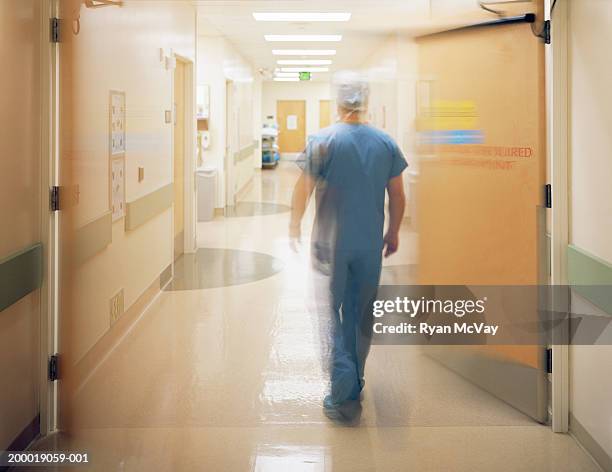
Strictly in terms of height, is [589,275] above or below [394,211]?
below

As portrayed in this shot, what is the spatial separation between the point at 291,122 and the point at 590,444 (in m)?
3.73

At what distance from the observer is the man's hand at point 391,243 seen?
139 inches

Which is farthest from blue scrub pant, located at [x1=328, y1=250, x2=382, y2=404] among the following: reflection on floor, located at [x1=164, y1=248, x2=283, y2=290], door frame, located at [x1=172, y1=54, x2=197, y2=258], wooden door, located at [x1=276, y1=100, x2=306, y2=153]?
door frame, located at [x1=172, y1=54, x2=197, y2=258]

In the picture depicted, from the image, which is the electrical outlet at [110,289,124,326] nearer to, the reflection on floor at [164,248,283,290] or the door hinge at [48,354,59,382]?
the door hinge at [48,354,59,382]

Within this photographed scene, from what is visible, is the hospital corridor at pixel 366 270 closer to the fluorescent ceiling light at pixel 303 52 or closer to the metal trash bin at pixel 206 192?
the fluorescent ceiling light at pixel 303 52

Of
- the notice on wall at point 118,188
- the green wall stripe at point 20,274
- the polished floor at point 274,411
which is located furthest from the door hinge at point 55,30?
the polished floor at point 274,411

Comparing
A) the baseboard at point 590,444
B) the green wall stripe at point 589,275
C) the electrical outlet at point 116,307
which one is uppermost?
the green wall stripe at point 589,275

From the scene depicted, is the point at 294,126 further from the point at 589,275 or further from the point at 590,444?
Result: the point at 590,444

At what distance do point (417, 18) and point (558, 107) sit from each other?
1586 millimetres

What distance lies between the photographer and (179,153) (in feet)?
24.2

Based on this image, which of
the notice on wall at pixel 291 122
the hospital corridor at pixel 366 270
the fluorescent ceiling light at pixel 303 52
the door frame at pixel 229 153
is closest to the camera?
the hospital corridor at pixel 366 270

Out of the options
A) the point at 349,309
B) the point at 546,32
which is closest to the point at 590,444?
the point at 349,309

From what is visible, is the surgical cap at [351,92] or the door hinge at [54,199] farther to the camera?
the surgical cap at [351,92]

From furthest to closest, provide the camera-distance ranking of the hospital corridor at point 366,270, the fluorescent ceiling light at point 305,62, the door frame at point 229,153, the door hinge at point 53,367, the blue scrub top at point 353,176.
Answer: the door frame at point 229,153 < the fluorescent ceiling light at point 305,62 < the blue scrub top at point 353,176 < the door hinge at point 53,367 < the hospital corridor at point 366,270
